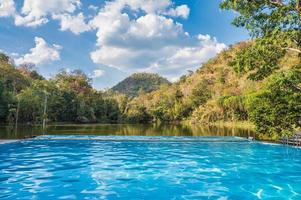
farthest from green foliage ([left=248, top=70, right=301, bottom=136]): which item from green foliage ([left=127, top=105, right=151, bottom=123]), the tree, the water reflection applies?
green foliage ([left=127, top=105, right=151, bottom=123])

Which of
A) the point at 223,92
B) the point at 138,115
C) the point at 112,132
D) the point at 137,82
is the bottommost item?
the point at 112,132

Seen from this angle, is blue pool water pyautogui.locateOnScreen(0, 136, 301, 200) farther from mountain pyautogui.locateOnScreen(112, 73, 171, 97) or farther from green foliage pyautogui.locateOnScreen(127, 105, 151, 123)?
Answer: mountain pyautogui.locateOnScreen(112, 73, 171, 97)

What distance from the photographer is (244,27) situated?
11.1 m

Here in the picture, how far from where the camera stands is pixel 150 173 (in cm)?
869

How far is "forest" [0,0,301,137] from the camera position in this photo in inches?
402

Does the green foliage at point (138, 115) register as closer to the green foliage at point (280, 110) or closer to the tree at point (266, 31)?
the green foliage at point (280, 110)

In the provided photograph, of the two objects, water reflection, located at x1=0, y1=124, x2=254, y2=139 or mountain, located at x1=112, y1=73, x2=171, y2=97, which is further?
mountain, located at x1=112, y1=73, x2=171, y2=97

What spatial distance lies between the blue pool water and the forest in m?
2.35

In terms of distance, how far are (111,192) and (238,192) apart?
276cm

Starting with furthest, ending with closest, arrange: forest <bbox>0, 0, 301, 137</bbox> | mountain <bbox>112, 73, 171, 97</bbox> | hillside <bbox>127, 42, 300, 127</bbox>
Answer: mountain <bbox>112, 73, 171, 97</bbox>, hillside <bbox>127, 42, 300, 127</bbox>, forest <bbox>0, 0, 301, 137</bbox>

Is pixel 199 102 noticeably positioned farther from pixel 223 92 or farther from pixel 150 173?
pixel 150 173

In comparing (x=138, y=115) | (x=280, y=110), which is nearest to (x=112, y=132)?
(x=280, y=110)

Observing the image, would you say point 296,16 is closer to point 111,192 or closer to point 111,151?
point 111,192

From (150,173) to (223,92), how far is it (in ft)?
153
